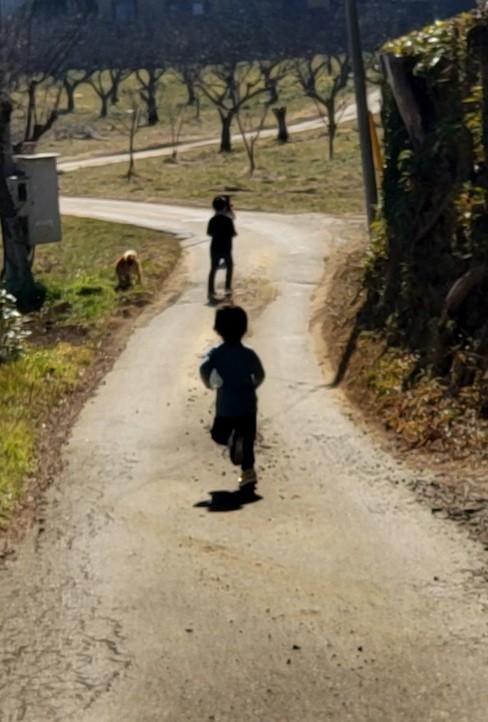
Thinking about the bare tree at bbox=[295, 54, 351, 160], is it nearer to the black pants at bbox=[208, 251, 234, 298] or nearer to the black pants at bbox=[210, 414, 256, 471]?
the black pants at bbox=[208, 251, 234, 298]

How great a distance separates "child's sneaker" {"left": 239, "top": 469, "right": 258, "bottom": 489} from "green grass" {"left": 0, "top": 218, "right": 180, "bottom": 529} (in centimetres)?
174

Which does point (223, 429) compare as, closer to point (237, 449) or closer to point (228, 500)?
point (237, 449)

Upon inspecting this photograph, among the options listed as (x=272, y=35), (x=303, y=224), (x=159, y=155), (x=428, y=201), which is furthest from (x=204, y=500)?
(x=272, y=35)

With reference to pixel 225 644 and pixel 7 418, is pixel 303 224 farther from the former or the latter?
pixel 225 644

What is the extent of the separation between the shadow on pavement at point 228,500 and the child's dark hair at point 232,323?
1.18 m

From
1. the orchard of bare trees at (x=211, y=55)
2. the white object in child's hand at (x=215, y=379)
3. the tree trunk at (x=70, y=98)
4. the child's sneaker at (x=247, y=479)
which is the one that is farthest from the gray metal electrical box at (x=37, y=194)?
the tree trunk at (x=70, y=98)

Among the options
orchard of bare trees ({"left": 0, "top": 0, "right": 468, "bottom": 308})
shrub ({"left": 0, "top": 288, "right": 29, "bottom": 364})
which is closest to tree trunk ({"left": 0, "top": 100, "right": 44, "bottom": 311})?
shrub ({"left": 0, "top": 288, "right": 29, "bottom": 364})

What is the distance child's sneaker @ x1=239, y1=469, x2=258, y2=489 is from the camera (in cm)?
1069

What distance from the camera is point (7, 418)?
13.8 m

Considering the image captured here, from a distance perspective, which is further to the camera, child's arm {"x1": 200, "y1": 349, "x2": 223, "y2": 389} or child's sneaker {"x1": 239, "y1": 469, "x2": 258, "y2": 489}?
child's arm {"x1": 200, "y1": 349, "x2": 223, "y2": 389}

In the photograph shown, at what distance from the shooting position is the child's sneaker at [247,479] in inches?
421

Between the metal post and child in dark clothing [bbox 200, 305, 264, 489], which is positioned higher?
the metal post

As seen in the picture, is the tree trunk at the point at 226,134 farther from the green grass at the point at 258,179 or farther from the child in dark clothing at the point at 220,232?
the child in dark clothing at the point at 220,232

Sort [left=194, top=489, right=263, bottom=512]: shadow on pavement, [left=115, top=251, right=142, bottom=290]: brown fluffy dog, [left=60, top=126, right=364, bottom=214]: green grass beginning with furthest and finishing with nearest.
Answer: [left=60, top=126, right=364, bottom=214]: green grass < [left=115, top=251, right=142, bottom=290]: brown fluffy dog < [left=194, top=489, right=263, bottom=512]: shadow on pavement
